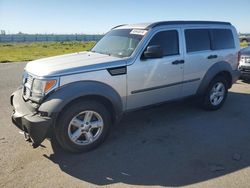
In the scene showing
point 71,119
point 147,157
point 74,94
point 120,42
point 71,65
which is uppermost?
point 120,42

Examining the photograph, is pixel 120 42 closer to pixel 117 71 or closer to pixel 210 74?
pixel 117 71

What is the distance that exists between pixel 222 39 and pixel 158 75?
2.25 metres

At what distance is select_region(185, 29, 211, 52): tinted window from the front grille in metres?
3.01

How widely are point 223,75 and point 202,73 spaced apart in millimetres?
858

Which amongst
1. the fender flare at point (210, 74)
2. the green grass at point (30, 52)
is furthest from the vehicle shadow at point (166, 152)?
the green grass at point (30, 52)

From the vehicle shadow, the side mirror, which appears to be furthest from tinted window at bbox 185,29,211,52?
the vehicle shadow

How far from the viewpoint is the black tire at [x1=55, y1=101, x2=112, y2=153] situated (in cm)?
379

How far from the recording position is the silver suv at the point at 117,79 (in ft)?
12.3

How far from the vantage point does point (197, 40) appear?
5.43m

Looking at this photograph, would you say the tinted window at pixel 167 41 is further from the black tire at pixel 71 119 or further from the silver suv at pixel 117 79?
the black tire at pixel 71 119

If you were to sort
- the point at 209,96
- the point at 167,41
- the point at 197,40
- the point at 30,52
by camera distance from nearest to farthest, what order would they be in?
the point at 167,41 < the point at 197,40 < the point at 209,96 < the point at 30,52

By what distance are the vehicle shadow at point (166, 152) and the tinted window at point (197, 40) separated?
57.0 inches

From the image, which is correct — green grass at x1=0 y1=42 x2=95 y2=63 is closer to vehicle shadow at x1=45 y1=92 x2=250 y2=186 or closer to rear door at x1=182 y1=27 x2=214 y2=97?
rear door at x1=182 y1=27 x2=214 y2=97

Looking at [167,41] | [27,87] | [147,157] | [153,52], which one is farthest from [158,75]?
[27,87]
